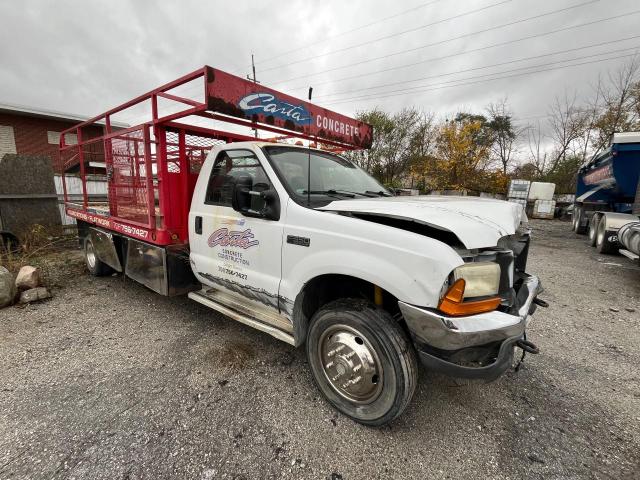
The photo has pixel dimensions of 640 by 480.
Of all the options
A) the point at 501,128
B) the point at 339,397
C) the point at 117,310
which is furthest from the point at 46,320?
the point at 501,128

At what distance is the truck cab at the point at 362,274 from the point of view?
1753 mm

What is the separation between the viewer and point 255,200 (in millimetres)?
2543

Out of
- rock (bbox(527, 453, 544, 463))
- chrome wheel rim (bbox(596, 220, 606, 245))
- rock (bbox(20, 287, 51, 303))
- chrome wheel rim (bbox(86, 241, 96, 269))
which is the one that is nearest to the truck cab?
rock (bbox(527, 453, 544, 463))

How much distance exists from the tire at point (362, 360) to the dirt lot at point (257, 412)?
0.18 meters

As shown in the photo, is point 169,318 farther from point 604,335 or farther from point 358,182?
point 604,335

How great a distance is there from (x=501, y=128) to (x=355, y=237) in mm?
35171

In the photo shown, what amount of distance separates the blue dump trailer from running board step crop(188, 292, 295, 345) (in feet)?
22.8

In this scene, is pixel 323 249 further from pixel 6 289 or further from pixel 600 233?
pixel 600 233

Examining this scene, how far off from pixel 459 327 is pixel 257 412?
159 cm

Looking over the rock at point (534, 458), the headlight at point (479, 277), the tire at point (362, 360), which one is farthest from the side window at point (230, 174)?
the rock at point (534, 458)

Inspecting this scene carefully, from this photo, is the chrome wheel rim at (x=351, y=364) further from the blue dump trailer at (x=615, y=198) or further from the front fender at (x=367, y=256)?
the blue dump trailer at (x=615, y=198)

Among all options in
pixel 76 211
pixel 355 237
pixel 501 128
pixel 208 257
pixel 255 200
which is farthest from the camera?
pixel 501 128

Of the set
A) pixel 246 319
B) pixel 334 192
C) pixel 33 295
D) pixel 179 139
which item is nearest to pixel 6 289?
pixel 33 295

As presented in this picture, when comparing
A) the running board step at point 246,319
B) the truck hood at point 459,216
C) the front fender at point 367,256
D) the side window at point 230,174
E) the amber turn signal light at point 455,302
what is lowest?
the running board step at point 246,319
